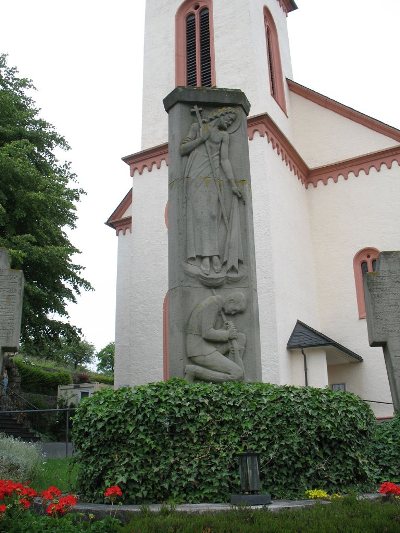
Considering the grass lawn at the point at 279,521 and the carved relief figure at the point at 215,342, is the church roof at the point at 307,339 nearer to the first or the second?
the carved relief figure at the point at 215,342

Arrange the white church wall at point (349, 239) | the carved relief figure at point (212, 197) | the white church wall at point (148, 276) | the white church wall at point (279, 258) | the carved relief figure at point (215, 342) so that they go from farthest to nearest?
1. the white church wall at point (349, 239)
2. the white church wall at point (148, 276)
3. the white church wall at point (279, 258)
4. the carved relief figure at point (212, 197)
5. the carved relief figure at point (215, 342)

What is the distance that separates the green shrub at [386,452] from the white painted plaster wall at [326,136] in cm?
1518

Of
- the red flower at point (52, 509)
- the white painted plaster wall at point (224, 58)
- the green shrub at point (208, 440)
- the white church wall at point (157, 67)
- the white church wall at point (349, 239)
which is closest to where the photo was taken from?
the red flower at point (52, 509)

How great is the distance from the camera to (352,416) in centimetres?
598

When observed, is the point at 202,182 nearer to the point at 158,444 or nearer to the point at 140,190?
the point at 158,444

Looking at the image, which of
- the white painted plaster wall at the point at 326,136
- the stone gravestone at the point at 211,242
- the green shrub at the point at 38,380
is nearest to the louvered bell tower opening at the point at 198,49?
the white painted plaster wall at the point at 326,136

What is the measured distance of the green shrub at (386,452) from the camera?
6.39 m

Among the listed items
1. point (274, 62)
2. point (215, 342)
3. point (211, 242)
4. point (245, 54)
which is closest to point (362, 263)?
point (245, 54)

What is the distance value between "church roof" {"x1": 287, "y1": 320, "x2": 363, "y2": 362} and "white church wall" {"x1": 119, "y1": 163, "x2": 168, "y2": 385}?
4.17 meters

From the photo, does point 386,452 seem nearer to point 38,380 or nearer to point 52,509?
point 52,509

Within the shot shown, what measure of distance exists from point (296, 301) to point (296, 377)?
8.51 ft

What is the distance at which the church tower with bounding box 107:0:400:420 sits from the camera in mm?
17328

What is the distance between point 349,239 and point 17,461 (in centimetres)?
1542

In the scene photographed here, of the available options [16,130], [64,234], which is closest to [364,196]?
[64,234]
